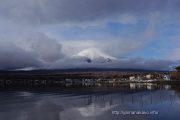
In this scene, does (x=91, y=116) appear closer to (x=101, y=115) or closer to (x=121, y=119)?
(x=101, y=115)

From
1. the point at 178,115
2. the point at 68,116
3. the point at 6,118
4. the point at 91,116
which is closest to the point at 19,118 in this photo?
the point at 6,118

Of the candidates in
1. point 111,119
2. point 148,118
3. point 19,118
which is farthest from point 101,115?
point 19,118

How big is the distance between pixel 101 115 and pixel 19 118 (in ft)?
51.3

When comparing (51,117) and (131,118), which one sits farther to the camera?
(51,117)

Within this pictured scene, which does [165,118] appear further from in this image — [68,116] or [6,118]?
[6,118]

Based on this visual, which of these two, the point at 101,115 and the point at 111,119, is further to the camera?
the point at 101,115

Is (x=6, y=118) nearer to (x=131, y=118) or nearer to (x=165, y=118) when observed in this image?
(x=131, y=118)

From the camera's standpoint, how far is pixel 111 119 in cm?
5941

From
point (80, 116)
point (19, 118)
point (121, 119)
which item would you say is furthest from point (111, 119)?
point (19, 118)

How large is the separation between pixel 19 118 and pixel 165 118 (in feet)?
89.4

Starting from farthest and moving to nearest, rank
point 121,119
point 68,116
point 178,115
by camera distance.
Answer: point 68,116, point 178,115, point 121,119

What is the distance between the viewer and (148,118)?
57.4 metres

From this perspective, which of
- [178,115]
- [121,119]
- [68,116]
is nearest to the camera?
[121,119]

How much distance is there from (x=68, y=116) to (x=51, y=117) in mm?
3426
